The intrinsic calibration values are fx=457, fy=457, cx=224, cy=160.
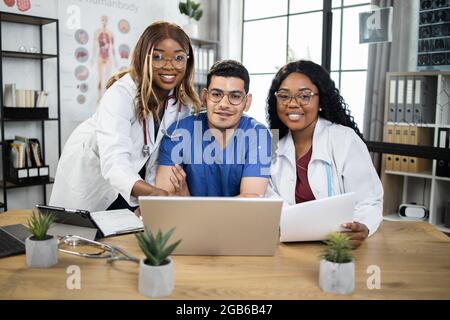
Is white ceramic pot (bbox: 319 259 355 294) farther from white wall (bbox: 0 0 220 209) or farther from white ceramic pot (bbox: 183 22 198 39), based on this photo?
white ceramic pot (bbox: 183 22 198 39)

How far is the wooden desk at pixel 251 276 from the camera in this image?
111cm

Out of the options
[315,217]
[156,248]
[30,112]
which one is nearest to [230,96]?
[315,217]

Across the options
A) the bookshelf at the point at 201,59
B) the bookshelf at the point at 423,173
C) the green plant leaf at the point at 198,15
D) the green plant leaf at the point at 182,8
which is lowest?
the bookshelf at the point at 423,173

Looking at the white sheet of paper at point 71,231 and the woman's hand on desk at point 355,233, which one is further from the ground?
the woman's hand on desk at point 355,233

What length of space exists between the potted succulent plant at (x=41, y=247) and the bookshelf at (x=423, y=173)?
10.8 feet

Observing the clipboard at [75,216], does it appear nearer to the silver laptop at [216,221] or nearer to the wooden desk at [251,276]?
the wooden desk at [251,276]

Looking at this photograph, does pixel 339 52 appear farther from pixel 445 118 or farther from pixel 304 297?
pixel 304 297

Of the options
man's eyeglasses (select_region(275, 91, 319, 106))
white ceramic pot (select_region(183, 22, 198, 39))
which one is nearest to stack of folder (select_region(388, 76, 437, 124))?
white ceramic pot (select_region(183, 22, 198, 39))

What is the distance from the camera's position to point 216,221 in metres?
1.26

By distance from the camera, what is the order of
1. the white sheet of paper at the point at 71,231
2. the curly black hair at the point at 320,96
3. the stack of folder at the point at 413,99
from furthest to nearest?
the stack of folder at the point at 413,99, the curly black hair at the point at 320,96, the white sheet of paper at the point at 71,231

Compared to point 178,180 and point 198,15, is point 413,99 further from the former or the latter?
point 178,180

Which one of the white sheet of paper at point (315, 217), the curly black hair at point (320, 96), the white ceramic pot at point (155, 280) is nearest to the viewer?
the white ceramic pot at point (155, 280)

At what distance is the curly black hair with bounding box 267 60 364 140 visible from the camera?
188 centimetres

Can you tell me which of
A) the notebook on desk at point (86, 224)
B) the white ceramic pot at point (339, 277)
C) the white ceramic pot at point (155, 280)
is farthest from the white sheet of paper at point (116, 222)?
the white ceramic pot at point (339, 277)
